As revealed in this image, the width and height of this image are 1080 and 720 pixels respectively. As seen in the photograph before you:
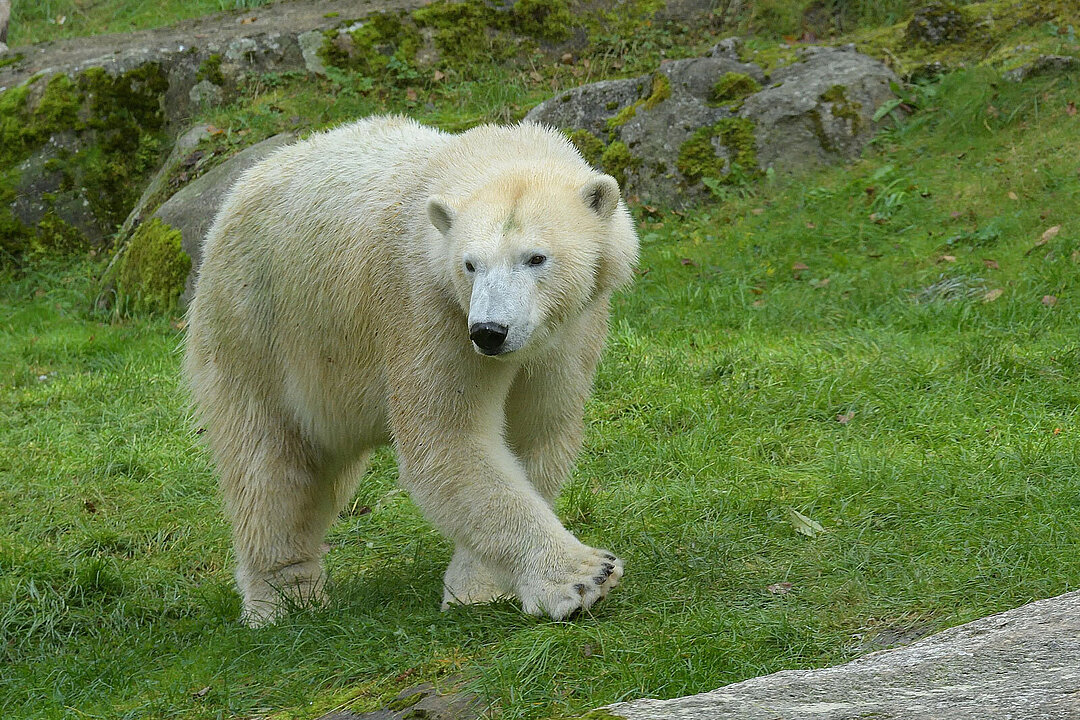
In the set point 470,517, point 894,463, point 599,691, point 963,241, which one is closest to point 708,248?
point 963,241

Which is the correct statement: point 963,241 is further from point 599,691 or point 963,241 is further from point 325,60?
point 325,60

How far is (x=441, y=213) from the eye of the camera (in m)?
3.91

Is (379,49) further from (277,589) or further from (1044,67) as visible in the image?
(277,589)

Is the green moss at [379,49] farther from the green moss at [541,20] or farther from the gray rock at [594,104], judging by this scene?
Result: the gray rock at [594,104]

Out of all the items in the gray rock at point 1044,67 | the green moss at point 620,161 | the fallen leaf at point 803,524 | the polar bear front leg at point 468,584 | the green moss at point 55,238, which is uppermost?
the gray rock at point 1044,67

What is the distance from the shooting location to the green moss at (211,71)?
445 inches

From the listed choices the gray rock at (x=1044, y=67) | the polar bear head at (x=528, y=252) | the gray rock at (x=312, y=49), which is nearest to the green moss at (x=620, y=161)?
the gray rock at (x=1044, y=67)

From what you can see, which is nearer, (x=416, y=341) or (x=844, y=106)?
(x=416, y=341)

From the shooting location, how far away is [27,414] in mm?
7461

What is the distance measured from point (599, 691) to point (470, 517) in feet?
3.04

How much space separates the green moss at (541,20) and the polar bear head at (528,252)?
8.05m

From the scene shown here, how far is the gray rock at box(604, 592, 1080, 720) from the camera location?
216 centimetres

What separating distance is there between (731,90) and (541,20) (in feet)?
10.2

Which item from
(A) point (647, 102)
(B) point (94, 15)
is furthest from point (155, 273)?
(B) point (94, 15)
